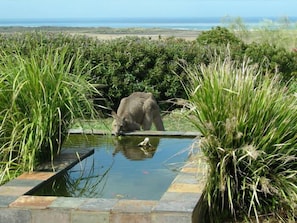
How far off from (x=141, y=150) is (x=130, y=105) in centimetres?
144

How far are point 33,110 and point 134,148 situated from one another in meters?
1.70

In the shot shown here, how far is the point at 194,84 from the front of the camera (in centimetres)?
525

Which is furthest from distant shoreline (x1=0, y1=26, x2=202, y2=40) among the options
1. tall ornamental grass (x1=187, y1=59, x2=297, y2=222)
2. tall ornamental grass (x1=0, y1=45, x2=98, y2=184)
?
tall ornamental grass (x1=187, y1=59, x2=297, y2=222)

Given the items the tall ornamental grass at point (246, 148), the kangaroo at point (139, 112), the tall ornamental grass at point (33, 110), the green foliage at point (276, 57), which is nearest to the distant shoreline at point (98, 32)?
the green foliage at point (276, 57)

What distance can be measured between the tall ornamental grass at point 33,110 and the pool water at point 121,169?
361mm

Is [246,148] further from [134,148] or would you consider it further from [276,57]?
[276,57]

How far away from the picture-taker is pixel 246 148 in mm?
4742

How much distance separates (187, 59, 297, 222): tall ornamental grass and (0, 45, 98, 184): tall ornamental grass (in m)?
1.32

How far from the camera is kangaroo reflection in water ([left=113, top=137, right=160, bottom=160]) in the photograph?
6.45 m

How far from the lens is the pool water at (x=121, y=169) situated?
513 cm

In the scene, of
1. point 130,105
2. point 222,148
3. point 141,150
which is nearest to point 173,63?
point 130,105

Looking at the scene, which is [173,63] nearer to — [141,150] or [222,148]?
[141,150]

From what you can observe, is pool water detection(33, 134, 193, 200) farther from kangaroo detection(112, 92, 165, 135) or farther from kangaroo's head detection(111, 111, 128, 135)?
kangaroo detection(112, 92, 165, 135)

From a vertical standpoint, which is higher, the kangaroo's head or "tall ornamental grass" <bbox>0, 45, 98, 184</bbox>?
"tall ornamental grass" <bbox>0, 45, 98, 184</bbox>
